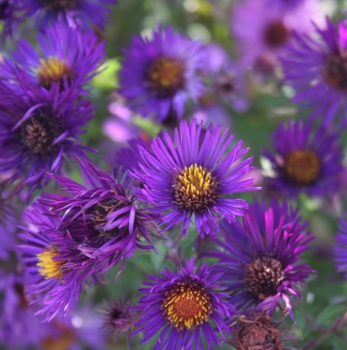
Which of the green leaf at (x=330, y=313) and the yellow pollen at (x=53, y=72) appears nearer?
the green leaf at (x=330, y=313)

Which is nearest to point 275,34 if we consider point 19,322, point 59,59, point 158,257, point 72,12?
point 72,12

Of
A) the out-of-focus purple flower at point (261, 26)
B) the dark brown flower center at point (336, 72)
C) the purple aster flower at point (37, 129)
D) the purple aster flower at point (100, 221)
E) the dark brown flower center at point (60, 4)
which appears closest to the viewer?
the purple aster flower at point (100, 221)

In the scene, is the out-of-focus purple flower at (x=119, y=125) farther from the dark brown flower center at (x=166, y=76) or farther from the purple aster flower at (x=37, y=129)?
the purple aster flower at (x=37, y=129)

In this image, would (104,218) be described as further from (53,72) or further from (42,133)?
(53,72)

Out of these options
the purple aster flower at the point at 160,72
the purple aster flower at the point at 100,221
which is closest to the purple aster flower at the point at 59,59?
the purple aster flower at the point at 160,72

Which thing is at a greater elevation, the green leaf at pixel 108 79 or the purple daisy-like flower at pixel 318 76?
the purple daisy-like flower at pixel 318 76

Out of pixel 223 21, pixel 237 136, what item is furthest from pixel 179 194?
pixel 223 21
